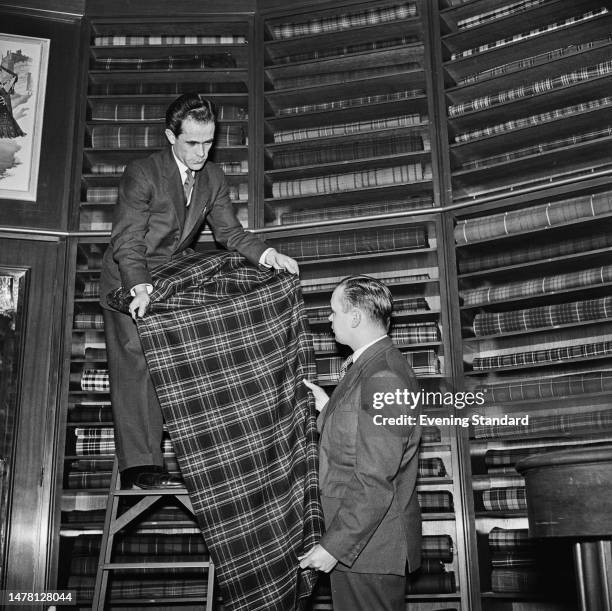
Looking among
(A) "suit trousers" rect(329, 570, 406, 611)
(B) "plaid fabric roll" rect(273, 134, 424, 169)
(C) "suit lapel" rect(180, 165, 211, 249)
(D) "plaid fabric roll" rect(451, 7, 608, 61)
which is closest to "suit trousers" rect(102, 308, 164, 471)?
(C) "suit lapel" rect(180, 165, 211, 249)

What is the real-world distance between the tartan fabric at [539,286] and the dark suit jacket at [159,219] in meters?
1.14

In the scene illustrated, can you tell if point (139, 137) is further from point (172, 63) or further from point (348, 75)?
point (348, 75)

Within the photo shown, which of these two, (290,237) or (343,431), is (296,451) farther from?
(290,237)

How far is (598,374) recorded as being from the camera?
3.56 meters

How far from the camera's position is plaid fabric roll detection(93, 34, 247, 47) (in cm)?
442

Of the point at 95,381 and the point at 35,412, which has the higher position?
the point at 95,381

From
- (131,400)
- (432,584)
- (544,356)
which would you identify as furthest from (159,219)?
(432,584)

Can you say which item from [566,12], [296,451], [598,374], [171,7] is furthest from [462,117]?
[296,451]

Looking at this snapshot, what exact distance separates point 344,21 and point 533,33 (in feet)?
3.24

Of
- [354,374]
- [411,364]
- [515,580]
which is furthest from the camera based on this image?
[411,364]

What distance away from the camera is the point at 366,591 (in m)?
2.30

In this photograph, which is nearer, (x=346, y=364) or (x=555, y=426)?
(x=346, y=364)

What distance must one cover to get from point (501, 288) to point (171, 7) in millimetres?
2340

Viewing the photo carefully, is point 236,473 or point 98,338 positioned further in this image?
point 98,338
